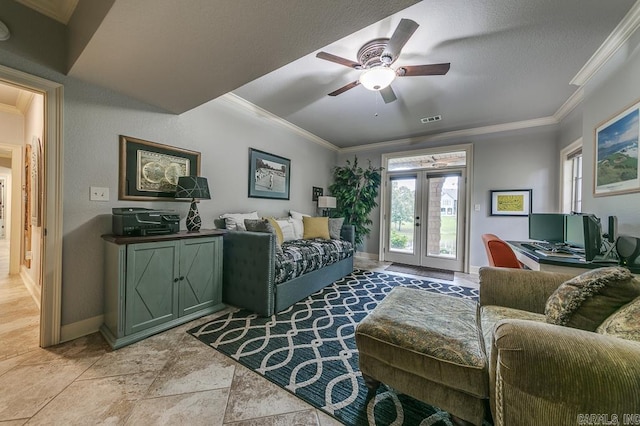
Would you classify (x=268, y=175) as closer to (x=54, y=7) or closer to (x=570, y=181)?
(x=54, y=7)

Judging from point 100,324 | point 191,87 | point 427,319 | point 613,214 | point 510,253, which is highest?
point 191,87

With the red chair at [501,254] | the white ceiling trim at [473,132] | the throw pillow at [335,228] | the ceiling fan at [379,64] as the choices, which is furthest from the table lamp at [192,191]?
the white ceiling trim at [473,132]

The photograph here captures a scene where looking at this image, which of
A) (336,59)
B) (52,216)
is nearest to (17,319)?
(52,216)

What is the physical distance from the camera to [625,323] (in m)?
0.83

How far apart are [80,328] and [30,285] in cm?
172

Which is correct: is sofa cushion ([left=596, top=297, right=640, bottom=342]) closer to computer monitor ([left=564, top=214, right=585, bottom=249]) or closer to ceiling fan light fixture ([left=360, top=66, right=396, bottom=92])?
computer monitor ([left=564, top=214, right=585, bottom=249])

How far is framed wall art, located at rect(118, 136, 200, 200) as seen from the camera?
84.7 inches

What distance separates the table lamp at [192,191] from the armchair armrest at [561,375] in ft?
8.24

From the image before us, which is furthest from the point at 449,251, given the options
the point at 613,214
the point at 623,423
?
the point at 623,423

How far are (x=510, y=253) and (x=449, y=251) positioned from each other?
2.30 meters

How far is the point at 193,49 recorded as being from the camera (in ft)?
4.81

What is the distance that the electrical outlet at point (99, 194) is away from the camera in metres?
1.97

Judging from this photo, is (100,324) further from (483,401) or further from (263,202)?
(483,401)

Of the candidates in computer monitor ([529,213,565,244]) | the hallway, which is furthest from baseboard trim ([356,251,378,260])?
the hallway
